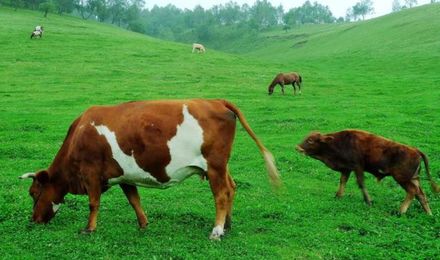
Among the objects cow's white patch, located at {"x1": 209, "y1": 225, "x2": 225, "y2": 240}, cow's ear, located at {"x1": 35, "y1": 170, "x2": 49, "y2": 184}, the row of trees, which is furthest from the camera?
the row of trees

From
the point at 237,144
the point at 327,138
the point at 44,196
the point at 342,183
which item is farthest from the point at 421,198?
the point at 237,144

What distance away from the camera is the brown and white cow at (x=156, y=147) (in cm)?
941

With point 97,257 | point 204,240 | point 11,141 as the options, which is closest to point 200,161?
point 204,240

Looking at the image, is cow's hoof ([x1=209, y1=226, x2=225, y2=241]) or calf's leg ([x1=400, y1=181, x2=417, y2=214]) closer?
cow's hoof ([x1=209, y1=226, x2=225, y2=241])

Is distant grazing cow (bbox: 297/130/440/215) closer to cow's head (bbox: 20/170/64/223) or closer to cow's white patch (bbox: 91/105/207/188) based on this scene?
cow's white patch (bbox: 91/105/207/188)

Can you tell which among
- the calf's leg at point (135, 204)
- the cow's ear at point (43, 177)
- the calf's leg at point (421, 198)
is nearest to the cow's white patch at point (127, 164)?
the calf's leg at point (135, 204)

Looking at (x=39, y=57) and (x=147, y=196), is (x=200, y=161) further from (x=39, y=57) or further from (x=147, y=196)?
(x=39, y=57)

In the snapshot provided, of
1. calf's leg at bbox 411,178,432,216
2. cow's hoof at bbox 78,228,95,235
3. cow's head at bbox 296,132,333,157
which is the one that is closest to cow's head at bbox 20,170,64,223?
cow's hoof at bbox 78,228,95,235

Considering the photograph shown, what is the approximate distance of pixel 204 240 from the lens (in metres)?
9.65

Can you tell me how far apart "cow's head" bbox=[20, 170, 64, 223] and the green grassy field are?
25 cm

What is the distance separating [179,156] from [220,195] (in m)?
1.00

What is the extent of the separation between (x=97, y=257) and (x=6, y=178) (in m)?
6.57

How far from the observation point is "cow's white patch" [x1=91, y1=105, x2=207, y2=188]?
370 inches

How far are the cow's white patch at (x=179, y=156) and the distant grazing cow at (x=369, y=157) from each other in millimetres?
4324
